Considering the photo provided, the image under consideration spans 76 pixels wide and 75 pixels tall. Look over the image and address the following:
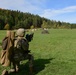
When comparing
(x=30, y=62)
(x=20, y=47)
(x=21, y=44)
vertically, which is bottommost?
(x=30, y=62)

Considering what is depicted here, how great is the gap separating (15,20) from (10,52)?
525 feet

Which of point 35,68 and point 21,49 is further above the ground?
point 21,49

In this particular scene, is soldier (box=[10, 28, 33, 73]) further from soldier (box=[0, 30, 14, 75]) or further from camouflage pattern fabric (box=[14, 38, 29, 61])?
soldier (box=[0, 30, 14, 75])

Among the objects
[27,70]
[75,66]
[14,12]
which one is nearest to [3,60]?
[27,70]

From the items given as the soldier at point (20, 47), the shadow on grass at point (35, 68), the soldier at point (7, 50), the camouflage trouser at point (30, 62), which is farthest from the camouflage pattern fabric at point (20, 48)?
the shadow on grass at point (35, 68)

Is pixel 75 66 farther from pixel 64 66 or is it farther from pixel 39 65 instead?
pixel 39 65

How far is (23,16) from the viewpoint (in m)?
198

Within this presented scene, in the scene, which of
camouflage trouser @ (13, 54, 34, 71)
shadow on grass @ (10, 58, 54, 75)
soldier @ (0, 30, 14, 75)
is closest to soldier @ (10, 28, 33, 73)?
camouflage trouser @ (13, 54, 34, 71)

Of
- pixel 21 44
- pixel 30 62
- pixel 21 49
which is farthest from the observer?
pixel 30 62

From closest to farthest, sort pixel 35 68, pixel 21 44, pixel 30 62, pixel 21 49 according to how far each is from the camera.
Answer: pixel 21 44 < pixel 21 49 < pixel 30 62 < pixel 35 68

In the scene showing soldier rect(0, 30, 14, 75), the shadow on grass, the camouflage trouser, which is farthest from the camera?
the shadow on grass

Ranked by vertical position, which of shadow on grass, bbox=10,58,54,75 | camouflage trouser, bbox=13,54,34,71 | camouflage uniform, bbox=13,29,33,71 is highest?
camouflage uniform, bbox=13,29,33,71

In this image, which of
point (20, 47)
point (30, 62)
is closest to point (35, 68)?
point (30, 62)

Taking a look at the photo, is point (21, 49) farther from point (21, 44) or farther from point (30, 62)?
point (30, 62)
